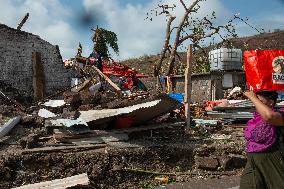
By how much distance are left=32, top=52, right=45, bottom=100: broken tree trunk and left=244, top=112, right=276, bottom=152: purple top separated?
443 inches

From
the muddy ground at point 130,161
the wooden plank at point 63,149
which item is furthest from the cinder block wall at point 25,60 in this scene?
the wooden plank at point 63,149

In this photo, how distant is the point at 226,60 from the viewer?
14977mm

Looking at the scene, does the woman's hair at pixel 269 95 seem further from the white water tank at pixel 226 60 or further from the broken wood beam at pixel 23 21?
the broken wood beam at pixel 23 21

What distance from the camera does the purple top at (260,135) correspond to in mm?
3957

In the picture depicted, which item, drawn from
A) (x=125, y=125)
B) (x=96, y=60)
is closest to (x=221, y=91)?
(x=96, y=60)

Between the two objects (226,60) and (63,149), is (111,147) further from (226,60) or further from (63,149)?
(226,60)

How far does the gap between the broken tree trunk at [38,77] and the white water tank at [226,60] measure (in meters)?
6.50

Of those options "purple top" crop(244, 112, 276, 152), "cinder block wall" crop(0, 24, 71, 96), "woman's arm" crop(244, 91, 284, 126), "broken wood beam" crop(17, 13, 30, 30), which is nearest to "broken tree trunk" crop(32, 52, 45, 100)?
"cinder block wall" crop(0, 24, 71, 96)

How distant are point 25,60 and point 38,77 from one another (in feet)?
2.64

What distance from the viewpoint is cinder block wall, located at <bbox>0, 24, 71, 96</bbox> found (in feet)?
46.4

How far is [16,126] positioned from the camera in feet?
31.8

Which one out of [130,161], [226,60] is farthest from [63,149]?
[226,60]

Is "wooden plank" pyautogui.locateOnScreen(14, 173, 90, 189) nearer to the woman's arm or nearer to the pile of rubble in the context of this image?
the pile of rubble

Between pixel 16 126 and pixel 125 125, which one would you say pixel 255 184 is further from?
Answer: pixel 16 126
